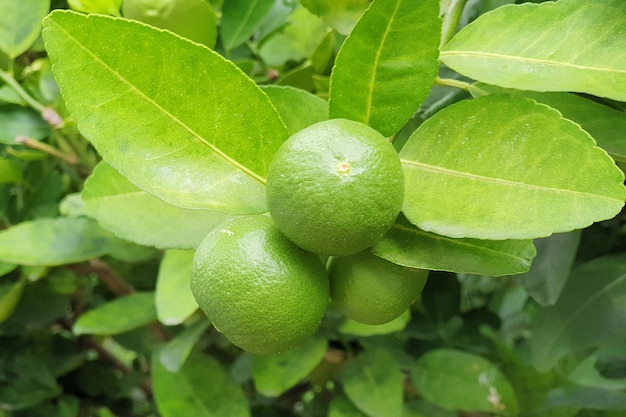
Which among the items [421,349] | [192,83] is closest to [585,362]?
[421,349]

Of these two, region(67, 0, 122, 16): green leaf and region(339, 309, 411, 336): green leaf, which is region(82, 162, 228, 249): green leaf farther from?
region(339, 309, 411, 336): green leaf

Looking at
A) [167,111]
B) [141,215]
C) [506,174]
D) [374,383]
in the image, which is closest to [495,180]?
[506,174]

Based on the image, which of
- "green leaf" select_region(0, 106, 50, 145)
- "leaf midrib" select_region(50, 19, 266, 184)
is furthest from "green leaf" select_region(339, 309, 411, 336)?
"green leaf" select_region(0, 106, 50, 145)

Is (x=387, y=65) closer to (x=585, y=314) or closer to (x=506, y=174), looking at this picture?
(x=506, y=174)

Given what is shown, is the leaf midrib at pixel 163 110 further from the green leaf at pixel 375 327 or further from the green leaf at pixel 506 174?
the green leaf at pixel 375 327

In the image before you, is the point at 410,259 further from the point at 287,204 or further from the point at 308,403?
the point at 308,403

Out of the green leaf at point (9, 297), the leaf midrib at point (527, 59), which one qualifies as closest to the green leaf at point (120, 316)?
the green leaf at point (9, 297)
